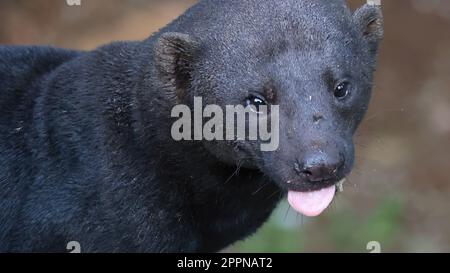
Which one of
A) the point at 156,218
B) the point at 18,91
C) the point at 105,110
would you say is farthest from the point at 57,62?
the point at 156,218

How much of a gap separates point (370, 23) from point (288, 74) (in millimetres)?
717

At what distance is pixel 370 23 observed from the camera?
14.6 ft

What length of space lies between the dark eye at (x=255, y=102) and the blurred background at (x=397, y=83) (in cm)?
475

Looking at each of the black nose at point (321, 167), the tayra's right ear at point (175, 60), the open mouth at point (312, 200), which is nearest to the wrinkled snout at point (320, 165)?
the black nose at point (321, 167)

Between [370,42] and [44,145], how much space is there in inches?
68.3

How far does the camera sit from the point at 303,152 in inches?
152

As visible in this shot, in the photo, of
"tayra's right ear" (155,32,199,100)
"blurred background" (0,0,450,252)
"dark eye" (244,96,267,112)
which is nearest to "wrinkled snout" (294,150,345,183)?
"dark eye" (244,96,267,112)

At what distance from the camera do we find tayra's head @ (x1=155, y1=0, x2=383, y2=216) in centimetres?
393

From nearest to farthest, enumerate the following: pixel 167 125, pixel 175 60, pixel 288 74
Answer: pixel 288 74 < pixel 175 60 < pixel 167 125

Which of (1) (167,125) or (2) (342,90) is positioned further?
(1) (167,125)

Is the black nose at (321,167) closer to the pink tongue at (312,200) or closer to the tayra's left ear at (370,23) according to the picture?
the pink tongue at (312,200)

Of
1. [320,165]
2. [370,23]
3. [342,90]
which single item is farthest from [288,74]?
[370,23]

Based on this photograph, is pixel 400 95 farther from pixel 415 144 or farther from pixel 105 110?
pixel 105 110

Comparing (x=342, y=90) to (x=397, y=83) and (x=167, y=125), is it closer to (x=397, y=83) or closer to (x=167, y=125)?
(x=167, y=125)
